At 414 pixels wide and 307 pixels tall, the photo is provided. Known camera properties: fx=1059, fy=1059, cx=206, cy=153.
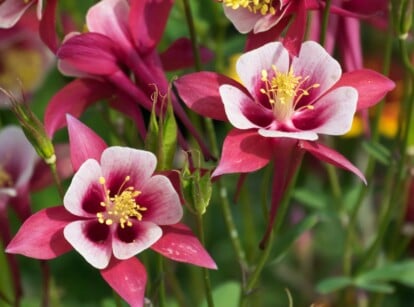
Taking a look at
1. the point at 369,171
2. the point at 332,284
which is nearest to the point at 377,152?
the point at 369,171

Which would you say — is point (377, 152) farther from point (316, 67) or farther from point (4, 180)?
point (4, 180)

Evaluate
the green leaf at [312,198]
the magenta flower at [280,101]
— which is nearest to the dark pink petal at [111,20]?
the magenta flower at [280,101]

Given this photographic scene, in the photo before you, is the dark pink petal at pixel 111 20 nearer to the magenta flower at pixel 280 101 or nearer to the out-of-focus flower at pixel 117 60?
the out-of-focus flower at pixel 117 60

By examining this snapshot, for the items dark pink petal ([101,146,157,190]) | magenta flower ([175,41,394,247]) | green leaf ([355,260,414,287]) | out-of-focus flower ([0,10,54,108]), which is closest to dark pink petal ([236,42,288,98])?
magenta flower ([175,41,394,247])

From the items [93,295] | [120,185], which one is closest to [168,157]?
[120,185]

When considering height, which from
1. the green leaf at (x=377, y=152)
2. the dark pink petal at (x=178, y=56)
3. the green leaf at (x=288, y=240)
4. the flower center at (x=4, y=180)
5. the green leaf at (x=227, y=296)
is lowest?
the green leaf at (x=227, y=296)

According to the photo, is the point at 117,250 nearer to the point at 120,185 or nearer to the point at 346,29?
the point at 120,185
